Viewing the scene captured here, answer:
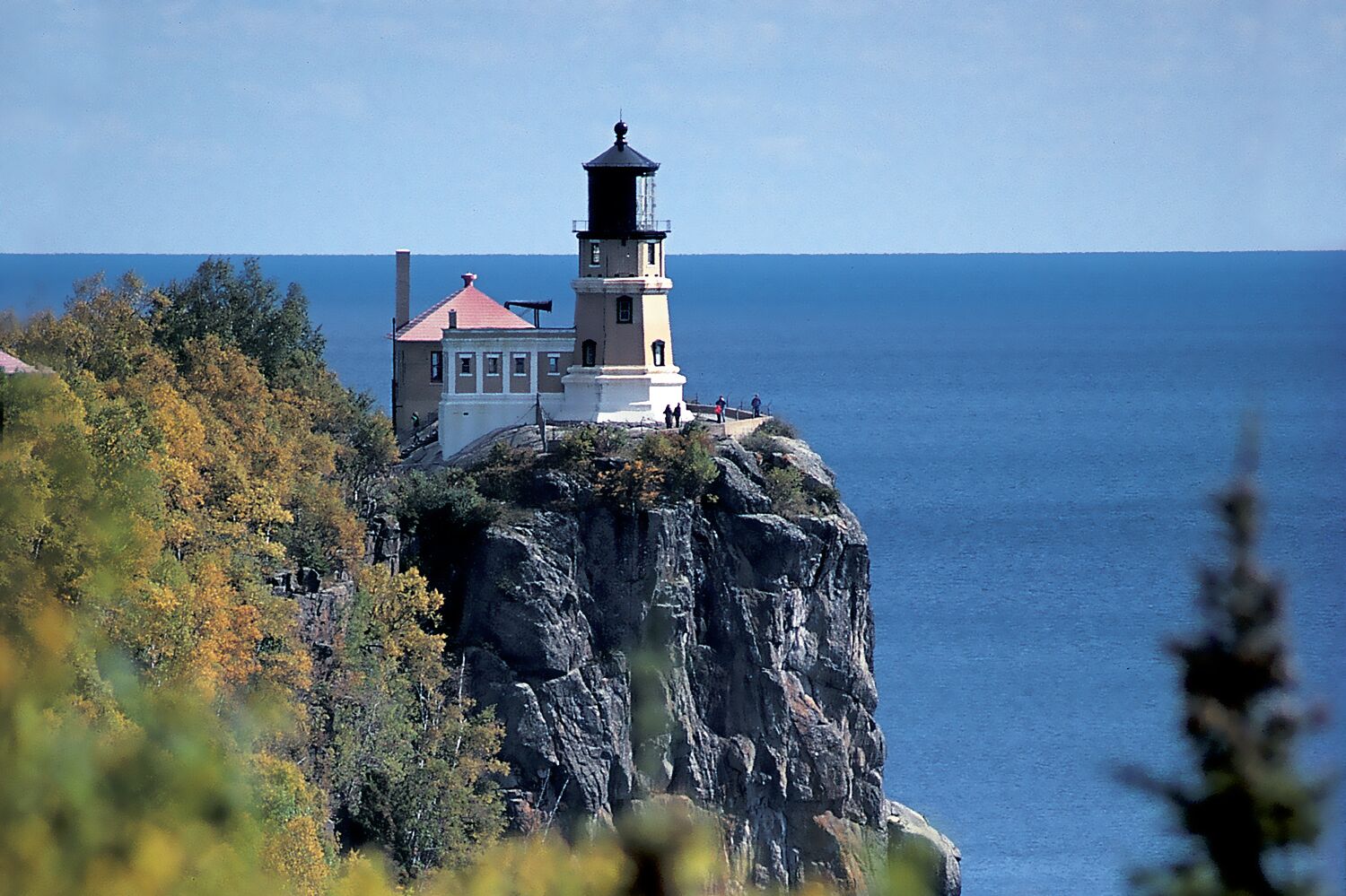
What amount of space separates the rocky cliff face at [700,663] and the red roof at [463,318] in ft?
38.5

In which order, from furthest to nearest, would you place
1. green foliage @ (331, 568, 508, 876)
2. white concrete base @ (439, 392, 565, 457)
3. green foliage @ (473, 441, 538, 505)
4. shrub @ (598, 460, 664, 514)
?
white concrete base @ (439, 392, 565, 457)
green foliage @ (473, 441, 538, 505)
shrub @ (598, 460, 664, 514)
green foliage @ (331, 568, 508, 876)

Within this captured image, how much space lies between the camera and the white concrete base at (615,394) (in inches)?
2406

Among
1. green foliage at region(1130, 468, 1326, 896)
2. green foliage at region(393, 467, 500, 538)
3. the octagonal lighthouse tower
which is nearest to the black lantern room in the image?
the octagonal lighthouse tower

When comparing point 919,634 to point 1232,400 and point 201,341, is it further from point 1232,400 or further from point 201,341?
point 1232,400

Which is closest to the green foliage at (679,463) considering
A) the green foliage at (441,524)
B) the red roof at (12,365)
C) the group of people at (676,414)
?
the group of people at (676,414)

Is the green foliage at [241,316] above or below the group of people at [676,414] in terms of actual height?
above

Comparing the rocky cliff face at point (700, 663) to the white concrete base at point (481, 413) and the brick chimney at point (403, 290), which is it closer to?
the white concrete base at point (481, 413)

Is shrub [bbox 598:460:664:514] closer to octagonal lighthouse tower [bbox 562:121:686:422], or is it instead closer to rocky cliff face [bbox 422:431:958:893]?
rocky cliff face [bbox 422:431:958:893]

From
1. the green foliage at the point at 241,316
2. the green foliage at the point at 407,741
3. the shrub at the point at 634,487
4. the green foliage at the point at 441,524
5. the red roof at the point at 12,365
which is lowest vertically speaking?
the green foliage at the point at 407,741

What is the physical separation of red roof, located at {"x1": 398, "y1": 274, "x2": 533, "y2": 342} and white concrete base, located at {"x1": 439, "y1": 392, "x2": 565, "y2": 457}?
3661 millimetres

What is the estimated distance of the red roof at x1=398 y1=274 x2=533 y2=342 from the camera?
65.7 meters

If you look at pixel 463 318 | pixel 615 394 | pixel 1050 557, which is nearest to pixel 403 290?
pixel 463 318

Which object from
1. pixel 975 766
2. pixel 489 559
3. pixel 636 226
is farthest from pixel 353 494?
pixel 975 766

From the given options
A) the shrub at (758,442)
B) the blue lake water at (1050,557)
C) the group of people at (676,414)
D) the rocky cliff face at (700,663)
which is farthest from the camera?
the blue lake water at (1050,557)
